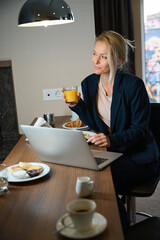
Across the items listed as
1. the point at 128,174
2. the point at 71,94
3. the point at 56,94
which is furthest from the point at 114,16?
the point at 128,174

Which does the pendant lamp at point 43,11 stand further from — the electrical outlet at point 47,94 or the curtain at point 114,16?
the electrical outlet at point 47,94

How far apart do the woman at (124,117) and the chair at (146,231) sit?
44 cm

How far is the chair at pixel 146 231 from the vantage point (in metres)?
1.30

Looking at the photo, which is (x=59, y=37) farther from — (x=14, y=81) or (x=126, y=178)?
(x=126, y=178)

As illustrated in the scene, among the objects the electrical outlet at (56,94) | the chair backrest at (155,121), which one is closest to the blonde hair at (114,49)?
the chair backrest at (155,121)

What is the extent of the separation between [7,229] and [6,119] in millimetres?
2329

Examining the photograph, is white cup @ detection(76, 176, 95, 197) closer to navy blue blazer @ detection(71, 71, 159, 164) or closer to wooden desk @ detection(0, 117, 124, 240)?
wooden desk @ detection(0, 117, 124, 240)

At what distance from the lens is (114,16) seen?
292 centimetres

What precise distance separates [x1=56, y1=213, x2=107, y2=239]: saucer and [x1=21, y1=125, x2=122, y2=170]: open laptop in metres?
0.43

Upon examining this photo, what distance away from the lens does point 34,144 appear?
1611mm

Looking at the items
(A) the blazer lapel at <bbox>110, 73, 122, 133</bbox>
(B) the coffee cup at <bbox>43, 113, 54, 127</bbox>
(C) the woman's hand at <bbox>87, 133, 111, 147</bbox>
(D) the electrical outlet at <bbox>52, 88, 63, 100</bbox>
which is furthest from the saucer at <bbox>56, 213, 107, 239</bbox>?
(D) the electrical outlet at <bbox>52, 88, 63, 100</bbox>

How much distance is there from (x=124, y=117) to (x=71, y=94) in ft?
1.22

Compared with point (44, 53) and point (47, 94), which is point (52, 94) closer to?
point (47, 94)

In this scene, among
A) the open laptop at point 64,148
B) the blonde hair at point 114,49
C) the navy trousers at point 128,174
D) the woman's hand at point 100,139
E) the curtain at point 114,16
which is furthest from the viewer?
the curtain at point 114,16
